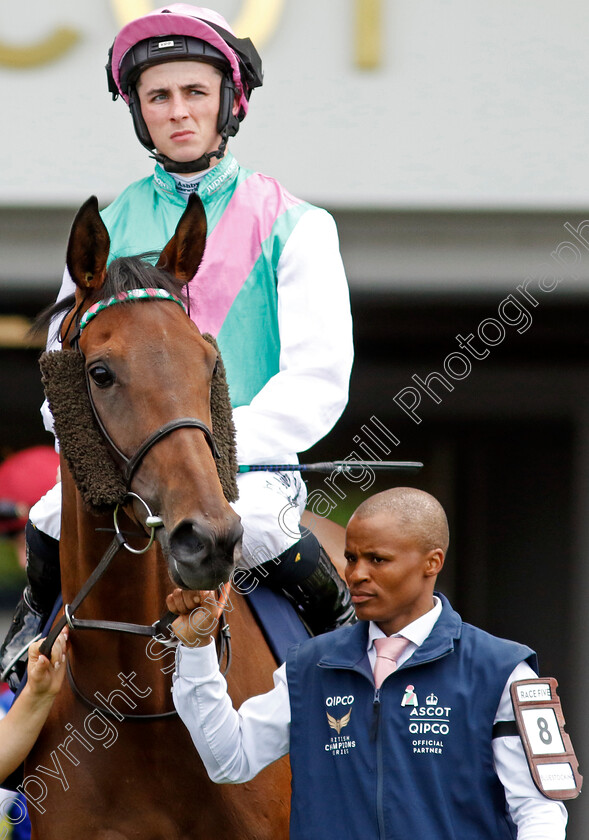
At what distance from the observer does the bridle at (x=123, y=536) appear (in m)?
1.99

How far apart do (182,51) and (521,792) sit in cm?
198

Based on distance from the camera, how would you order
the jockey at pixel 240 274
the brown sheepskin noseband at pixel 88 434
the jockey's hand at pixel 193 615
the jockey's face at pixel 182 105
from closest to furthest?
the jockey's hand at pixel 193 615 → the brown sheepskin noseband at pixel 88 434 → the jockey at pixel 240 274 → the jockey's face at pixel 182 105

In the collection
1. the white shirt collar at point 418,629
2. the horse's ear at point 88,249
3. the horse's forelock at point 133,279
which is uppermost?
the horse's ear at point 88,249

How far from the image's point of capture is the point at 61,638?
7.36ft

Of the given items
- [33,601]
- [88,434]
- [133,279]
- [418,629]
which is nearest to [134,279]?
[133,279]

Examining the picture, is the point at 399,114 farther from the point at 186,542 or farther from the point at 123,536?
the point at 186,542

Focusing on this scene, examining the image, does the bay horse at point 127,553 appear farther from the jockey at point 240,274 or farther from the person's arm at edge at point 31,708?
the jockey at point 240,274

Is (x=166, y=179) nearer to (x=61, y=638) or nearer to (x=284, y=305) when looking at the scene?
(x=284, y=305)

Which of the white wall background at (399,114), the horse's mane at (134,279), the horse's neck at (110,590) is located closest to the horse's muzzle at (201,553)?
the horse's neck at (110,590)

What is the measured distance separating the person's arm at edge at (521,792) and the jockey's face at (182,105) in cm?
162

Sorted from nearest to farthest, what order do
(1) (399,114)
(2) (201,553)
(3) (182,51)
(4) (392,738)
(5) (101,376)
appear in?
(2) (201,553), (4) (392,738), (5) (101,376), (3) (182,51), (1) (399,114)

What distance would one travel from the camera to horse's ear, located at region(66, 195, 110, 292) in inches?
87.9

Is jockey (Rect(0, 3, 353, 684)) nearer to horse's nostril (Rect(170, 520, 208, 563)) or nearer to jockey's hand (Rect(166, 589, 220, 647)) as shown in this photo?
jockey's hand (Rect(166, 589, 220, 647))

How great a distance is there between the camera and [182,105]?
9.04 ft
